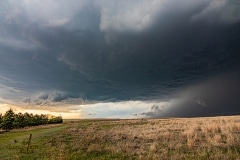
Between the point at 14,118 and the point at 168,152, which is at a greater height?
the point at 14,118

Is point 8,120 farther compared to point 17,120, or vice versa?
point 17,120

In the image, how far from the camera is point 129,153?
882 inches

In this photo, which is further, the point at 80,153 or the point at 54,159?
the point at 80,153

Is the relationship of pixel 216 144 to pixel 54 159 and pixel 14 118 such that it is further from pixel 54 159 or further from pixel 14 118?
pixel 14 118

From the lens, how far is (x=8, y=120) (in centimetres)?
10150

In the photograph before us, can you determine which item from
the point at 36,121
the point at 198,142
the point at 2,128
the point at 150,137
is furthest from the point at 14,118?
the point at 198,142

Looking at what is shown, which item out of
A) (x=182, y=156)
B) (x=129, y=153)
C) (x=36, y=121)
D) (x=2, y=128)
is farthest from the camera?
(x=36, y=121)

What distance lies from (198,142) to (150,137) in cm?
674

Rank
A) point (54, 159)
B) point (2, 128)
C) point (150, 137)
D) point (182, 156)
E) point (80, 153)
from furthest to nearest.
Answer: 1. point (2, 128)
2. point (150, 137)
3. point (80, 153)
4. point (54, 159)
5. point (182, 156)

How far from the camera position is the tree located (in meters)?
100

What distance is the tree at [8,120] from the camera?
100 metres

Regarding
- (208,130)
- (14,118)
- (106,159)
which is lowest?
(106,159)

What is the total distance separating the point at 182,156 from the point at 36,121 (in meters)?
122

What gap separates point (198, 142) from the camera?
25.2 m
